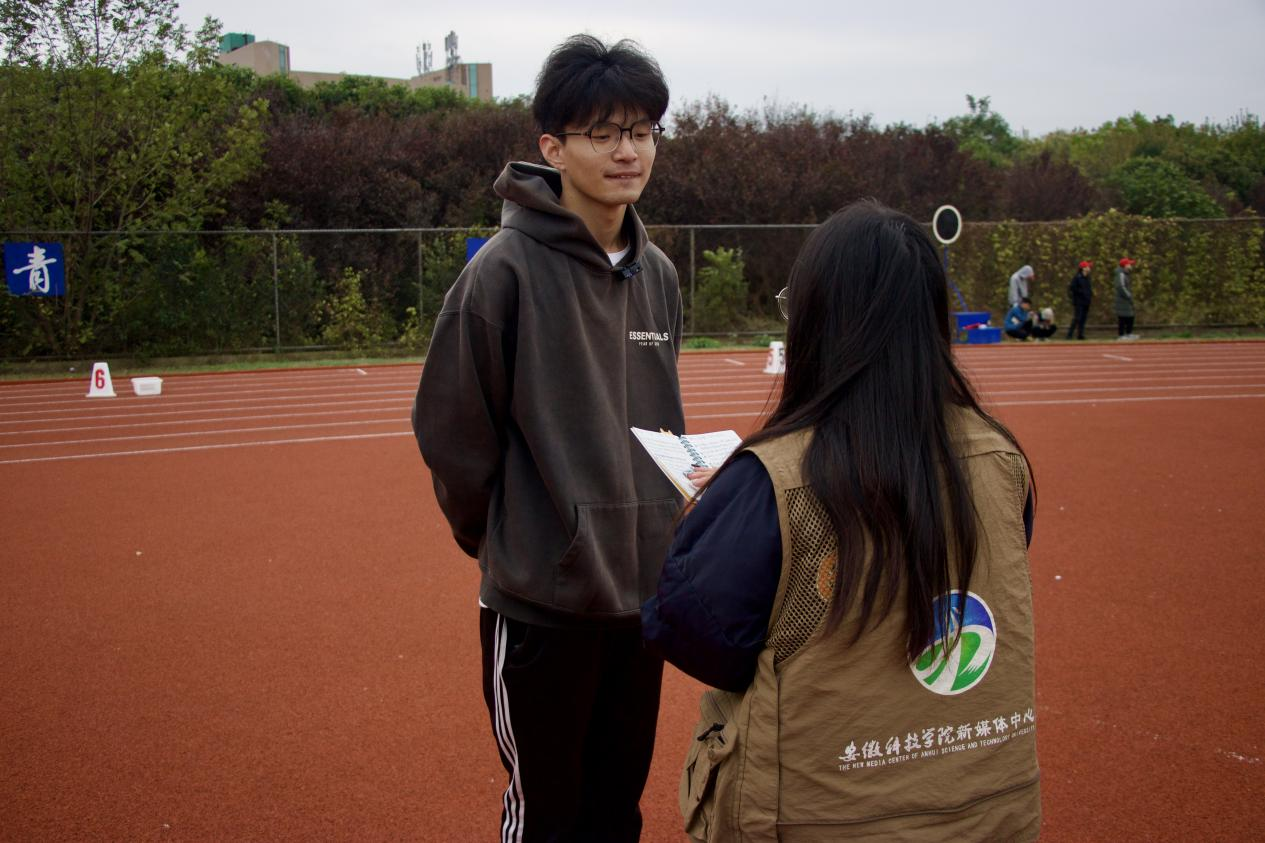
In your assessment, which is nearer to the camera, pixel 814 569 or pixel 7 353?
pixel 814 569

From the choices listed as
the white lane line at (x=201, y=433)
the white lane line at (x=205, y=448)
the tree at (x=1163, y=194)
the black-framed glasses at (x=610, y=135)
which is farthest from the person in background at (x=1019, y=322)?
the black-framed glasses at (x=610, y=135)

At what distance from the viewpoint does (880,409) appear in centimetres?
164

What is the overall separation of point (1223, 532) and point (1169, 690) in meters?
2.82

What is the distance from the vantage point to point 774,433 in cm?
165

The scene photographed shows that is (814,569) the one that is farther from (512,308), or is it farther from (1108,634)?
(1108,634)

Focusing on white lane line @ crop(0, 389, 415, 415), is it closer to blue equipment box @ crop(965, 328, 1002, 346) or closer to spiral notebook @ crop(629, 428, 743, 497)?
blue equipment box @ crop(965, 328, 1002, 346)

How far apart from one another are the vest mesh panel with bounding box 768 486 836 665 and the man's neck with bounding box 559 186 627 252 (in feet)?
3.57

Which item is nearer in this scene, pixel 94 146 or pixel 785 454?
pixel 785 454

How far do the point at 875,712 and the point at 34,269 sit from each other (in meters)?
18.6

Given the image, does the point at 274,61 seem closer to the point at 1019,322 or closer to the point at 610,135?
the point at 1019,322

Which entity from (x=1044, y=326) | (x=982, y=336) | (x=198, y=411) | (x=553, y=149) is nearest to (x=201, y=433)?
(x=198, y=411)

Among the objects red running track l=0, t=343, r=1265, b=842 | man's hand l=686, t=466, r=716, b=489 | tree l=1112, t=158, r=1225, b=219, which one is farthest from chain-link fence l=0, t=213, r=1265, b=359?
man's hand l=686, t=466, r=716, b=489

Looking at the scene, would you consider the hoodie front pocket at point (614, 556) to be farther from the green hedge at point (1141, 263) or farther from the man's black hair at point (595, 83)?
the green hedge at point (1141, 263)

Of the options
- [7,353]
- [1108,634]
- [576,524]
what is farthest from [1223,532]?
[7,353]
